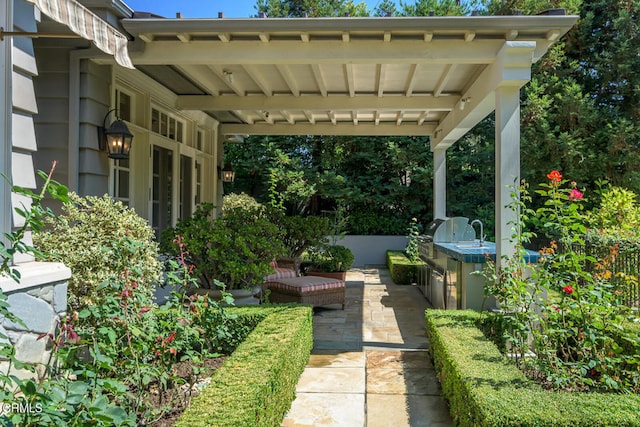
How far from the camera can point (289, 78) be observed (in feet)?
21.3

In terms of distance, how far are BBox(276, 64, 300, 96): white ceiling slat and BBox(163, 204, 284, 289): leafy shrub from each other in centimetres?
196

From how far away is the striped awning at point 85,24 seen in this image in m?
2.67

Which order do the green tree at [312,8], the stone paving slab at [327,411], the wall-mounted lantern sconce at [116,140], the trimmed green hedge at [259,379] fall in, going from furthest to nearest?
the green tree at [312,8] → the wall-mounted lantern sconce at [116,140] → the stone paving slab at [327,411] → the trimmed green hedge at [259,379]

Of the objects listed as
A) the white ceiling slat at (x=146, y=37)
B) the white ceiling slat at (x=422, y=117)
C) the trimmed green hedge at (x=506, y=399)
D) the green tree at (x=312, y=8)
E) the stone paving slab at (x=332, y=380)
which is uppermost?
the green tree at (x=312, y=8)

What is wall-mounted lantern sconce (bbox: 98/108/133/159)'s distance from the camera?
16.8 ft

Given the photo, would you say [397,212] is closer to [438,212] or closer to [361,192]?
[361,192]

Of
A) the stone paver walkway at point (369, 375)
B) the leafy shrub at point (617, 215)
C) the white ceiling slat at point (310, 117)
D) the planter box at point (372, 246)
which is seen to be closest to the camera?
the stone paver walkway at point (369, 375)

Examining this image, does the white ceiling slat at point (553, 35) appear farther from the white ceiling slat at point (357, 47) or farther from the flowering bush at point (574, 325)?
the flowering bush at point (574, 325)

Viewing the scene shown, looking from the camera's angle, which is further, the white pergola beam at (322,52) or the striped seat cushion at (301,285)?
the striped seat cushion at (301,285)

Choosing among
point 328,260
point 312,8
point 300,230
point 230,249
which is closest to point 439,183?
point 328,260

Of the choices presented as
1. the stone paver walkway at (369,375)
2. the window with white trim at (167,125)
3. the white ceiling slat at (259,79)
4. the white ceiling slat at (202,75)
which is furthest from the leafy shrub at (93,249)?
the window with white trim at (167,125)

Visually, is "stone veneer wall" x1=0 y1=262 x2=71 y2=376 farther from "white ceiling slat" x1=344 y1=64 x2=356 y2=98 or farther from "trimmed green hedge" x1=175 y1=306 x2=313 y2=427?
"white ceiling slat" x1=344 y1=64 x2=356 y2=98

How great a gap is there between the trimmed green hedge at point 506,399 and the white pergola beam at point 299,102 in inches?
193

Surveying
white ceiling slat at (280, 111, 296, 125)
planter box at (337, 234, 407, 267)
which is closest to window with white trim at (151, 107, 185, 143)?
white ceiling slat at (280, 111, 296, 125)
